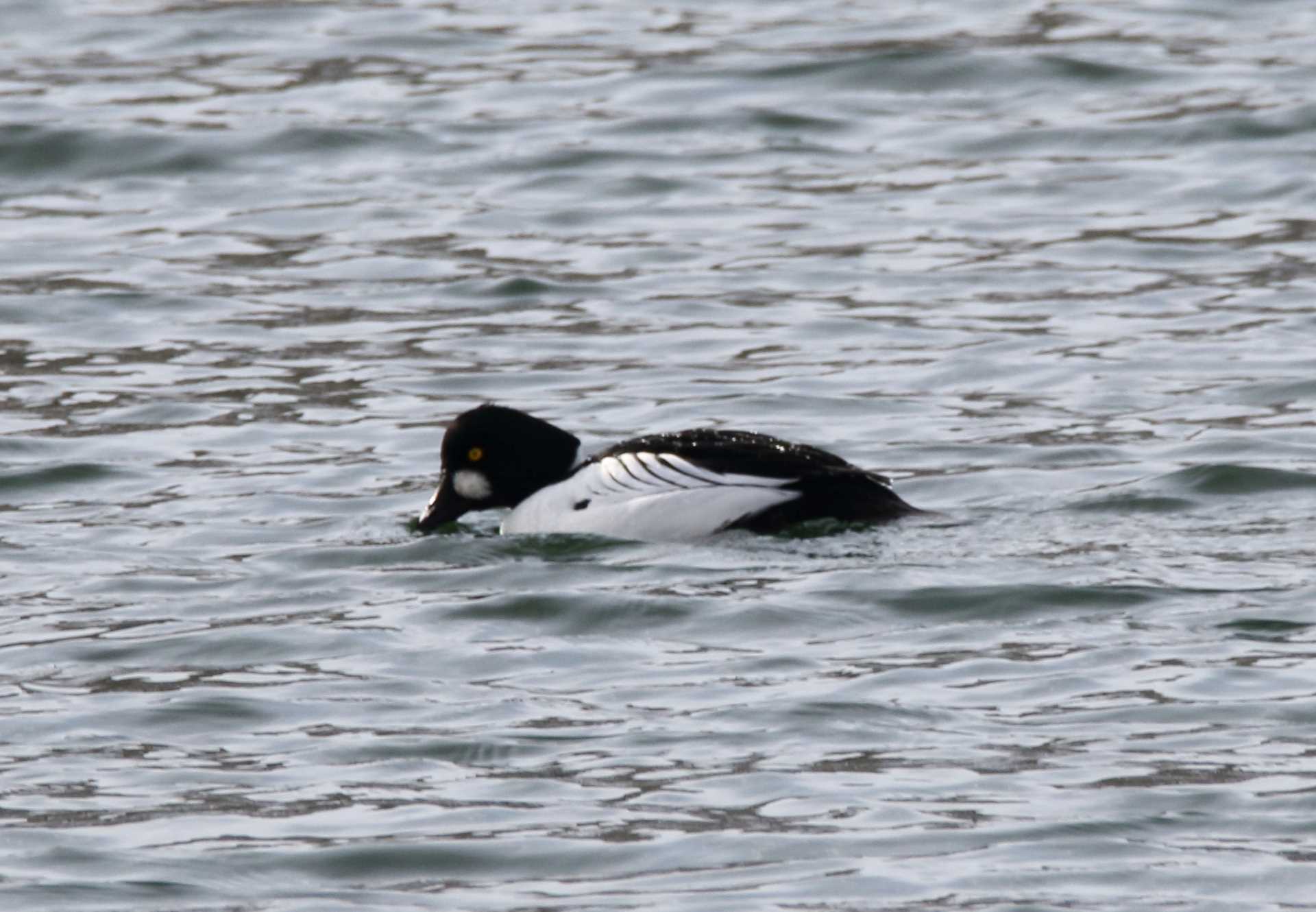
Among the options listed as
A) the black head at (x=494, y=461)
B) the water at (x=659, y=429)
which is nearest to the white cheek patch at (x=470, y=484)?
the black head at (x=494, y=461)

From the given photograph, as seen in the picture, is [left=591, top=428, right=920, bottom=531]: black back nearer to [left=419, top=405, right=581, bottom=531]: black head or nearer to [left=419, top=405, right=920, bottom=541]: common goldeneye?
[left=419, top=405, right=920, bottom=541]: common goldeneye

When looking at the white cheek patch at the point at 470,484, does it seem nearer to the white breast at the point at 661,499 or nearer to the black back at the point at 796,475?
the white breast at the point at 661,499

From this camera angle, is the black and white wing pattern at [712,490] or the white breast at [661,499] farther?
the white breast at [661,499]

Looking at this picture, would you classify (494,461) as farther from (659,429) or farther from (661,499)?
(659,429)

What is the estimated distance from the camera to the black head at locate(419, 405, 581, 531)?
1112cm

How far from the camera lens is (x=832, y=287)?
48.9ft

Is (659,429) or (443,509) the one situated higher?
(443,509)

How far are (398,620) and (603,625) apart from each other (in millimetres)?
702

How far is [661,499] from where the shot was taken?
1070 cm

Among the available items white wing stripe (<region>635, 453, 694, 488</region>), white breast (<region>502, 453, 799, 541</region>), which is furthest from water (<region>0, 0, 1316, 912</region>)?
white wing stripe (<region>635, 453, 694, 488</region>)

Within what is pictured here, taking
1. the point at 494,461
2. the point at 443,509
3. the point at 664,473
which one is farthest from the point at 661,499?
the point at 443,509

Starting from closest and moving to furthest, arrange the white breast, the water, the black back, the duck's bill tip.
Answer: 1. the water
2. the black back
3. the white breast
4. the duck's bill tip

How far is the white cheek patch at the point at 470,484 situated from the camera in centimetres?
1110

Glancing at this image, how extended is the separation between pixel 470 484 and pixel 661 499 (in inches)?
32.9
